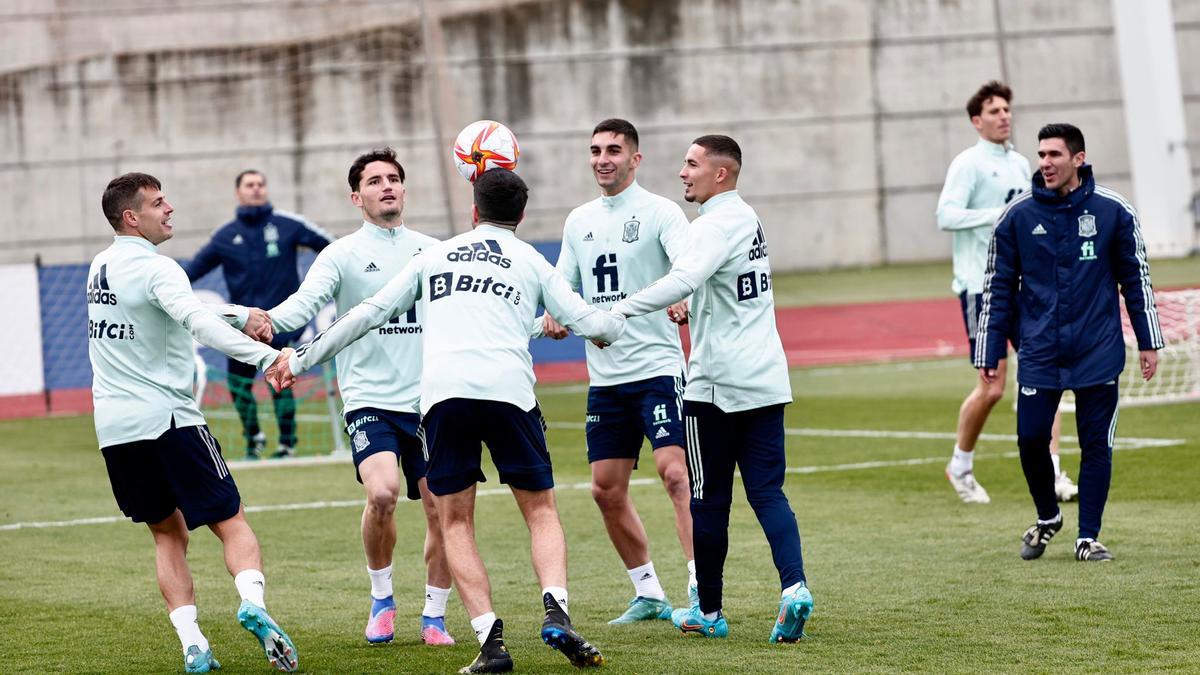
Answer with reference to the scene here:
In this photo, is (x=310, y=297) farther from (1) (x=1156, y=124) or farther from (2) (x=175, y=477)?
(1) (x=1156, y=124)

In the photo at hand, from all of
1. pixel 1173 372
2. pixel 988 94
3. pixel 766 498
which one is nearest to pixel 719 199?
pixel 766 498

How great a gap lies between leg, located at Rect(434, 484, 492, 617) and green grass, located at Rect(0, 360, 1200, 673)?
0.33m

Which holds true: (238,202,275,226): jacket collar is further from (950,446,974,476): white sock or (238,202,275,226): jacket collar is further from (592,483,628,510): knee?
(592,483,628,510): knee

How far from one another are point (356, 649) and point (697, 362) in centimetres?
191

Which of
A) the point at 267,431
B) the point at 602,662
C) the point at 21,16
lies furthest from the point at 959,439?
the point at 21,16

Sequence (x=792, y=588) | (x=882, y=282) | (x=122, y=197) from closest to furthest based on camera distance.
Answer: (x=792, y=588), (x=122, y=197), (x=882, y=282)

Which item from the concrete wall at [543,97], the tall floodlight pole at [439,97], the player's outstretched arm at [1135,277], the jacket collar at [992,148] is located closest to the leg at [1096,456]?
the player's outstretched arm at [1135,277]

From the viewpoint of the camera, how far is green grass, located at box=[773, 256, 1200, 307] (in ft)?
98.5

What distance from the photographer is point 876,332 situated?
2692cm

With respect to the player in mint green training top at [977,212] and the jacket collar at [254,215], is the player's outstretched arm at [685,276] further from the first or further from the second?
the jacket collar at [254,215]

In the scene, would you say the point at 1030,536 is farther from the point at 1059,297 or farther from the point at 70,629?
the point at 70,629

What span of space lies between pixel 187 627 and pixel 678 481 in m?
2.32

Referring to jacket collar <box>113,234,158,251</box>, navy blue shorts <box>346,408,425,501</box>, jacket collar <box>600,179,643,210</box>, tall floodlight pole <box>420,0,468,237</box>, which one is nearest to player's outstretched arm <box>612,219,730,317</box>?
jacket collar <box>600,179,643,210</box>

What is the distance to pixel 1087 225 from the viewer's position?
8.77 m
